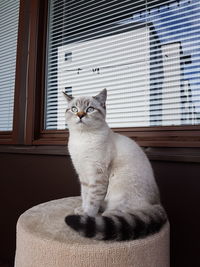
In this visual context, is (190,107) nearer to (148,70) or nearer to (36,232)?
(148,70)

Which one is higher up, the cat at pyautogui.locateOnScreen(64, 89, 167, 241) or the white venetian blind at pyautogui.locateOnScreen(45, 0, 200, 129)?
the white venetian blind at pyautogui.locateOnScreen(45, 0, 200, 129)

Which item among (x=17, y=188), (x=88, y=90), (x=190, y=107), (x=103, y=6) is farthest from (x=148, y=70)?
(x=17, y=188)

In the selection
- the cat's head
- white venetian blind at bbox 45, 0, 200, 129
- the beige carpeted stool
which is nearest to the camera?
the beige carpeted stool

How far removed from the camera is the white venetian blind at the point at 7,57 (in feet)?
7.27

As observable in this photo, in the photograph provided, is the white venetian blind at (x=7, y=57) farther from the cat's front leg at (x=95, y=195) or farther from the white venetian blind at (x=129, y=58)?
the cat's front leg at (x=95, y=195)

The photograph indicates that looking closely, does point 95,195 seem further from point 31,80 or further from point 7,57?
point 7,57

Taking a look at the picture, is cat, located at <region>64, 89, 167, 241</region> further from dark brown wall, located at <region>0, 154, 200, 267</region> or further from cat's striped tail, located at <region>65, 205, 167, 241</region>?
dark brown wall, located at <region>0, 154, 200, 267</region>

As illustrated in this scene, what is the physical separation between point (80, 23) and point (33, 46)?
1.31ft

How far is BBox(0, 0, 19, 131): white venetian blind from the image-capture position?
2.21 m

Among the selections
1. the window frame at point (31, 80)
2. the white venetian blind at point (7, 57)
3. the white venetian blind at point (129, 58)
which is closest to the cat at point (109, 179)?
the white venetian blind at point (129, 58)

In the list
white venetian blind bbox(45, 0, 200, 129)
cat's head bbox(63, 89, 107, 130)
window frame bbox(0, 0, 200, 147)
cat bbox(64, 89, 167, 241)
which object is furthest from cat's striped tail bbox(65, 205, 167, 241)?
window frame bbox(0, 0, 200, 147)

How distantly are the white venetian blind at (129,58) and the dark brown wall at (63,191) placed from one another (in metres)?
0.30

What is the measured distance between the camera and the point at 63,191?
168 centimetres

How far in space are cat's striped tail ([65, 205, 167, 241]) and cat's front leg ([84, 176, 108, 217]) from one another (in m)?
0.18
